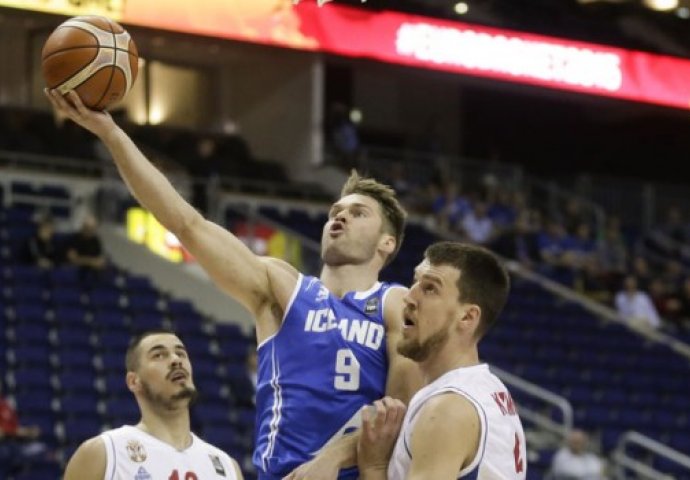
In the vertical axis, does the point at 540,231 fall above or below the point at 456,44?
below

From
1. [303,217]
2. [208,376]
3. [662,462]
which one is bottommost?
[662,462]

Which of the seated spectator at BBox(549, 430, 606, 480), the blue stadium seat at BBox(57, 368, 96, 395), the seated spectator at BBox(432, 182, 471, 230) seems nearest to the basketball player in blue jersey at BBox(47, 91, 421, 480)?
the blue stadium seat at BBox(57, 368, 96, 395)

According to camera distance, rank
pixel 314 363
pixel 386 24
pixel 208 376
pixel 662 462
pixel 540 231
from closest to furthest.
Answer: pixel 314 363 → pixel 208 376 → pixel 662 462 → pixel 386 24 → pixel 540 231

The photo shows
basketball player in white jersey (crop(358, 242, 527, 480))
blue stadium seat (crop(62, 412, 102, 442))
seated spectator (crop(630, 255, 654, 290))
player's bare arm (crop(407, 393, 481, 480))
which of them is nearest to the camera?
player's bare arm (crop(407, 393, 481, 480))

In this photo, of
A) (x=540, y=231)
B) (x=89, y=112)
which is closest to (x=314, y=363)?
(x=89, y=112)

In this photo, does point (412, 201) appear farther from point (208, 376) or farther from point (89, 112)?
point (89, 112)

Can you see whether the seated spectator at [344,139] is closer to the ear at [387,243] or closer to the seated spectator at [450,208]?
the seated spectator at [450,208]

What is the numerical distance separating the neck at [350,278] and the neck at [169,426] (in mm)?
1440

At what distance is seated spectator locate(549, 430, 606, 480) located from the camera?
12.7 metres

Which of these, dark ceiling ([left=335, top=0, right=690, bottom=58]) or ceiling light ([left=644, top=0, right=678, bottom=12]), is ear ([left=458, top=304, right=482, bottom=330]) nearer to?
dark ceiling ([left=335, top=0, right=690, bottom=58])

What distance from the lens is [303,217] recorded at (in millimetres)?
17219

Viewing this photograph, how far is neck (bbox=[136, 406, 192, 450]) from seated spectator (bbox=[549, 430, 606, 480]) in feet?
23.0

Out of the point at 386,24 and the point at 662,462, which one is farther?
the point at 386,24

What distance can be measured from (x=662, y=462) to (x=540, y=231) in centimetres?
486
